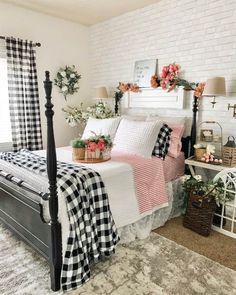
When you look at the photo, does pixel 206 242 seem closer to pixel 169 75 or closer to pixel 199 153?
pixel 199 153

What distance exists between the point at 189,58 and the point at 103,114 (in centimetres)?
148

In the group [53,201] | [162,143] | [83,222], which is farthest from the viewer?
[162,143]

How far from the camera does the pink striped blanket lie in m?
2.37

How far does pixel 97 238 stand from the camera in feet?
6.31

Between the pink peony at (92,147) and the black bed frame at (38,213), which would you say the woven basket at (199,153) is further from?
the black bed frame at (38,213)

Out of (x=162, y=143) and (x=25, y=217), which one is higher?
(x=162, y=143)

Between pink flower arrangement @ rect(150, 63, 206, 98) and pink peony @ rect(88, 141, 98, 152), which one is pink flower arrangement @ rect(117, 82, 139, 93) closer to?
pink flower arrangement @ rect(150, 63, 206, 98)

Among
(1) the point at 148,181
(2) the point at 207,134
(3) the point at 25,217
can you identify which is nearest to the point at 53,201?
(3) the point at 25,217

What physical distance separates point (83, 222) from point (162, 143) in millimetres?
1354

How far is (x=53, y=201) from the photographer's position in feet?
5.38

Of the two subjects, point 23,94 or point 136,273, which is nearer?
point 136,273

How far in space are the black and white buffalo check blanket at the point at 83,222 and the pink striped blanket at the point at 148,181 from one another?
462 mm

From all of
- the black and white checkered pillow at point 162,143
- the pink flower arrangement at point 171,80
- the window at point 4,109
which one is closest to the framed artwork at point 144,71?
the pink flower arrangement at point 171,80

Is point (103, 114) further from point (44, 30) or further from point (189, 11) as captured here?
point (189, 11)
